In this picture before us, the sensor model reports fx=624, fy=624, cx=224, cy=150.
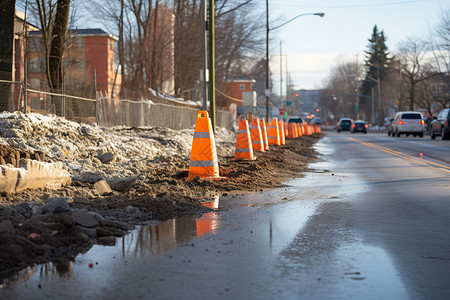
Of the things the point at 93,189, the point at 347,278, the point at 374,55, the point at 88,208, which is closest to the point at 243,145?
the point at 93,189

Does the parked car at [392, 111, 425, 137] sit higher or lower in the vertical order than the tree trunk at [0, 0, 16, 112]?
lower

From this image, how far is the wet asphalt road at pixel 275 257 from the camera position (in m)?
4.73

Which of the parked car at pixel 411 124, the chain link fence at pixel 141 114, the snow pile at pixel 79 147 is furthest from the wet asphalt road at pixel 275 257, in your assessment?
the parked car at pixel 411 124

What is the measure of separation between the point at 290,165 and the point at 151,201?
897cm

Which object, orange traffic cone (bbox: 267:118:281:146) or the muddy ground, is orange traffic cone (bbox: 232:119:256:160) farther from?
orange traffic cone (bbox: 267:118:281:146)

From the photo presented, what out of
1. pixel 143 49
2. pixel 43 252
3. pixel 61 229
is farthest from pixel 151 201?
pixel 143 49

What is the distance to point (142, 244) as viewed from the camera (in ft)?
21.1

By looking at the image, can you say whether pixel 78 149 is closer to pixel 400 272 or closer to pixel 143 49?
pixel 400 272

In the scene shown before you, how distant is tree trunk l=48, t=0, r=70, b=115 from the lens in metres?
22.0

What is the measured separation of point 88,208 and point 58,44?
52.7ft

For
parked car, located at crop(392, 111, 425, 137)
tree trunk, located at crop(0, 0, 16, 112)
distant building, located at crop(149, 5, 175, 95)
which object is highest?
distant building, located at crop(149, 5, 175, 95)

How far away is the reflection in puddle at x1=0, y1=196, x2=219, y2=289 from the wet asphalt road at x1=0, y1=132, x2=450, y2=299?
10 mm

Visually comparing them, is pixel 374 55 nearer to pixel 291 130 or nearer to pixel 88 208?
pixel 291 130

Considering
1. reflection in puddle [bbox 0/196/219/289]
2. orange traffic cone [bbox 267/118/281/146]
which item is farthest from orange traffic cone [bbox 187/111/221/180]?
orange traffic cone [bbox 267/118/281/146]
